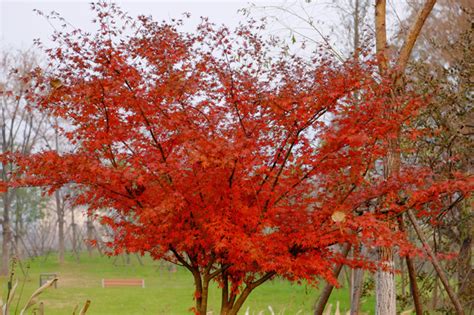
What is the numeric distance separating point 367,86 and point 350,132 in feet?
2.48

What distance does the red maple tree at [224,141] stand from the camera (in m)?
5.44

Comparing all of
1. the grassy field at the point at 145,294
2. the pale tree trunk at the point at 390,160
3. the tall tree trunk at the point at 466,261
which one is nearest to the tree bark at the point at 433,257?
the pale tree trunk at the point at 390,160

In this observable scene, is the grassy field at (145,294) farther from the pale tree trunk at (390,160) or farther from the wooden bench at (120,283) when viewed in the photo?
the pale tree trunk at (390,160)

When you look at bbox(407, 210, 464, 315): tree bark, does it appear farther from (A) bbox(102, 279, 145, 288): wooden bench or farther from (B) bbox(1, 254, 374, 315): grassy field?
(A) bbox(102, 279, 145, 288): wooden bench

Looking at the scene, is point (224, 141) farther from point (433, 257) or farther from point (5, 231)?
point (5, 231)

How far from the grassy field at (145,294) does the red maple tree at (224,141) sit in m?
7.69

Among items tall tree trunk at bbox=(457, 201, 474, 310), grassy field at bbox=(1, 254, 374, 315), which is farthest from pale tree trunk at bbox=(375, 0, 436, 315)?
grassy field at bbox=(1, 254, 374, 315)

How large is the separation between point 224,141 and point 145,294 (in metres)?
16.3

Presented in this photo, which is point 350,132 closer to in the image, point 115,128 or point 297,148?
point 297,148

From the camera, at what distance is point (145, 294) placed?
20.5 m

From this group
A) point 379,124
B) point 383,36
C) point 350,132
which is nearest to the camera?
point 350,132

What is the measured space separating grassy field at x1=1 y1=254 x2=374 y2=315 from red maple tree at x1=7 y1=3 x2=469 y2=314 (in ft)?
25.2

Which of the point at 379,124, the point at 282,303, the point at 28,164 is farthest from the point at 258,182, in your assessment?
the point at 282,303

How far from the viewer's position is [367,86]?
590cm
